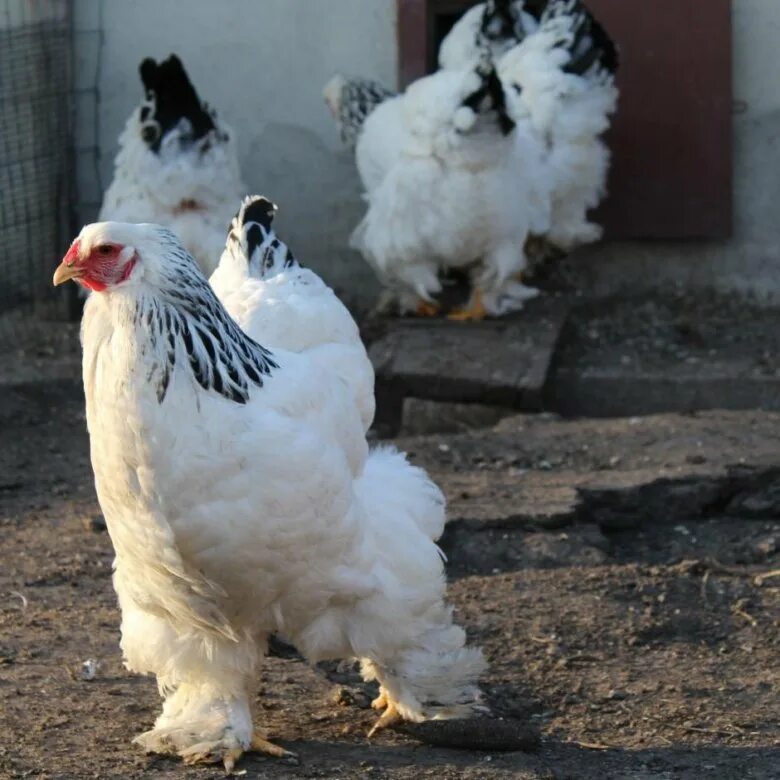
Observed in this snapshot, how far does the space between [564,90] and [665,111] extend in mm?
695

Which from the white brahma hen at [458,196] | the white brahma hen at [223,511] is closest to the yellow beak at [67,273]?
the white brahma hen at [223,511]

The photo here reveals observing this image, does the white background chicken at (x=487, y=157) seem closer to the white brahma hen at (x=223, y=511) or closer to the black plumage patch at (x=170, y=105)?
the black plumage patch at (x=170, y=105)

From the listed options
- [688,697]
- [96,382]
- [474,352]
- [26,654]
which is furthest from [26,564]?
[474,352]

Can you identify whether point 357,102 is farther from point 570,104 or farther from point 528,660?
point 528,660

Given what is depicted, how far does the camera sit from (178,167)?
805 cm

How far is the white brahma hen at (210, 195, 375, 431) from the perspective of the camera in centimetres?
426

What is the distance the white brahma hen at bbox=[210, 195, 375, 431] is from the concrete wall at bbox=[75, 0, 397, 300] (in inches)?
172

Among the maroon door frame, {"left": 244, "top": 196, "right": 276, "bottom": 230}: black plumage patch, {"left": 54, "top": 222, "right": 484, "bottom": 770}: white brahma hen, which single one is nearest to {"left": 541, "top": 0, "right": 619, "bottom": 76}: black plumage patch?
the maroon door frame

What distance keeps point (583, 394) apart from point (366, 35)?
2599mm

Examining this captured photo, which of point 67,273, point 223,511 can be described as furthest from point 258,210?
point 223,511

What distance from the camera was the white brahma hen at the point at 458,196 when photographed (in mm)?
7801

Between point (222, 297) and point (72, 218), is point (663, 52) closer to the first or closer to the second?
point (72, 218)

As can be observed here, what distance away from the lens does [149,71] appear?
318 inches

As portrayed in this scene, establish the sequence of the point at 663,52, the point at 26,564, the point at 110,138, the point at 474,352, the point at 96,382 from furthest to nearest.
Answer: the point at 110,138, the point at 663,52, the point at 474,352, the point at 26,564, the point at 96,382
